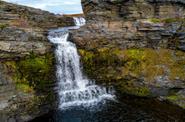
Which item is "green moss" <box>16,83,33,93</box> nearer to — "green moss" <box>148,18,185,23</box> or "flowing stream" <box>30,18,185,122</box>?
"flowing stream" <box>30,18,185,122</box>

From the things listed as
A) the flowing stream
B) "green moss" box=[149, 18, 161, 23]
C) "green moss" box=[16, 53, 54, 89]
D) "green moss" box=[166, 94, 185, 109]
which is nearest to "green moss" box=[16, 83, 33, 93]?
"green moss" box=[16, 53, 54, 89]

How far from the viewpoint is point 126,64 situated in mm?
31547

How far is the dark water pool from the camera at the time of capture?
82.8 ft

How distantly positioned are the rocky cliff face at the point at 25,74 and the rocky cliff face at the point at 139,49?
4415mm

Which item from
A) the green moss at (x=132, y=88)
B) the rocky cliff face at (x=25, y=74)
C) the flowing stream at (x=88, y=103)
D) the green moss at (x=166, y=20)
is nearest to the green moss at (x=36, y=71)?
the rocky cliff face at (x=25, y=74)

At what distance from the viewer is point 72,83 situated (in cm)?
3078

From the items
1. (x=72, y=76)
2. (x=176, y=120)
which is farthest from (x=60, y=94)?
(x=176, y=120)

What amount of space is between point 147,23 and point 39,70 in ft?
42.3

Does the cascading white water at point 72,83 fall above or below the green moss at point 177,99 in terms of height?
above

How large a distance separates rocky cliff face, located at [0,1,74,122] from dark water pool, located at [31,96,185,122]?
60.6 inches

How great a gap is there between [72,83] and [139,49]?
8103mm

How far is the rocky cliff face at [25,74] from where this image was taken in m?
25.8

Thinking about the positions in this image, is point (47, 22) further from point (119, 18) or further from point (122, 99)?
point (122, 99)

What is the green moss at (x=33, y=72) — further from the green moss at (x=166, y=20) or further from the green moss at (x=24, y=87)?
the green moss at (x=166, y=20)
